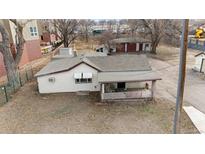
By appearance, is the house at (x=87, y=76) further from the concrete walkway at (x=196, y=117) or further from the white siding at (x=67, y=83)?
the concrete walkway at (x=196, y=117)

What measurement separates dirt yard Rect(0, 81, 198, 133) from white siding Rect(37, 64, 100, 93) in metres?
0.69

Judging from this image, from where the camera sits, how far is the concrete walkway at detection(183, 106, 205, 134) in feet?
26.0

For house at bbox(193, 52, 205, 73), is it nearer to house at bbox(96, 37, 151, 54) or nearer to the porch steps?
house at bbox(96, 37, 151, 54)

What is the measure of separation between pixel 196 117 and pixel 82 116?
5679mm

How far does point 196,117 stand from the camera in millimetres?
8820

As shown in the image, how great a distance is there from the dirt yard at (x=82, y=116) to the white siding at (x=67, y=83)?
69cm

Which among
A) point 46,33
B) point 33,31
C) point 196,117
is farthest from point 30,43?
point 196,117

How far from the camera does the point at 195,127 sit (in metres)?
7.95

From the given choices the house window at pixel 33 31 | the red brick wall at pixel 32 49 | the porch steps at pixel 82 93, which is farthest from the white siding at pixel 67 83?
the house window at pixel 33 31

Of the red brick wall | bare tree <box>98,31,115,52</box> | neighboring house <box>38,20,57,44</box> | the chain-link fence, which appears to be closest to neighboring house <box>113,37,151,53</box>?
bare tree <box>98,31,115,52</box>

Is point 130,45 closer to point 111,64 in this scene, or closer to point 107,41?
point 107,41

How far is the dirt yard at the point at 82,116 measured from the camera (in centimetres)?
803
